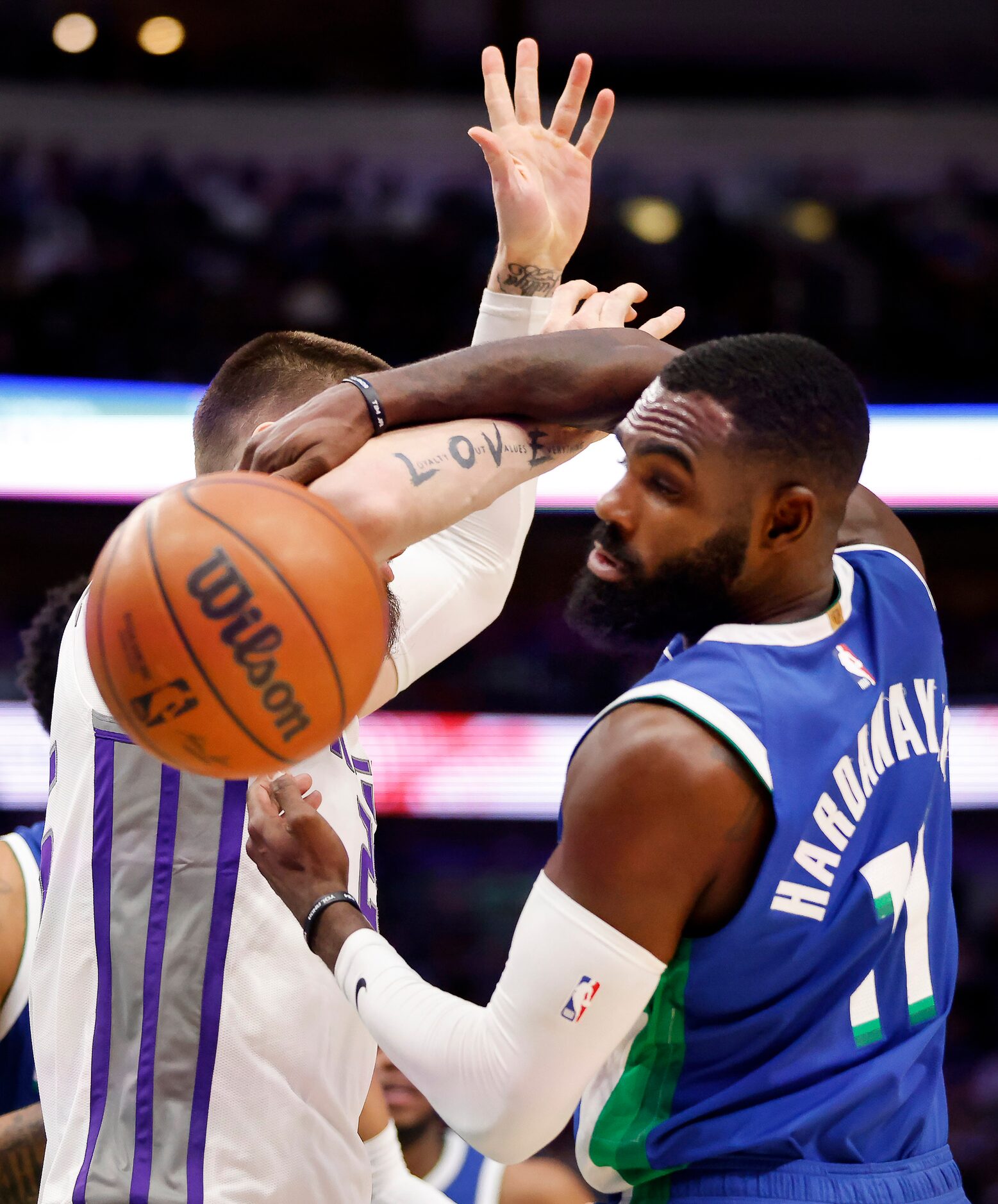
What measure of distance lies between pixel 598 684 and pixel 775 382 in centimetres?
695

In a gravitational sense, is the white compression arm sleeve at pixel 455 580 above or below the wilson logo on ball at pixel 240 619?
below

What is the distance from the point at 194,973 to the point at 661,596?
97 centimetres

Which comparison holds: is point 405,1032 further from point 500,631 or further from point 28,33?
point 28,33

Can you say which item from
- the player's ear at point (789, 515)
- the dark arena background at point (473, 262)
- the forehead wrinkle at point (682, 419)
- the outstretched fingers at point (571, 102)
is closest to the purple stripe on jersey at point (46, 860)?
the forehead wrinkle at point (682, 419)

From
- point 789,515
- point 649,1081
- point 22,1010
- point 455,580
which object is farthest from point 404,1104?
point 789,515

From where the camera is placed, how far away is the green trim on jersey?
1.85 meters

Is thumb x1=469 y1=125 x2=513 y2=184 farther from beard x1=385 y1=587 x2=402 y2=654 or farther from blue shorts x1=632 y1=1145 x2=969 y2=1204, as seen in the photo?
blue shorts x1=632 y1=1145 x2=969 y2=1204

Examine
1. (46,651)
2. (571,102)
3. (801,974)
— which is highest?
(571,102)

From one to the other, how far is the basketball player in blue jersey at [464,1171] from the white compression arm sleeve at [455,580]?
1.84 meters

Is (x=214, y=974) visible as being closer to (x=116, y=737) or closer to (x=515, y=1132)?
(x=116, y=737)

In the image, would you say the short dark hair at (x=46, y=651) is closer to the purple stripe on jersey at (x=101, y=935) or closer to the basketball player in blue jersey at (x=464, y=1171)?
the purple stripe on jersey at (x=101, y=935)

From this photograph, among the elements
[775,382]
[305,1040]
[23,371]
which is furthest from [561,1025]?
[23,371]

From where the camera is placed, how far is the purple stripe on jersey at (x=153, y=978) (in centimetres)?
216

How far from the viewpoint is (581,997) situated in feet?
5.57
